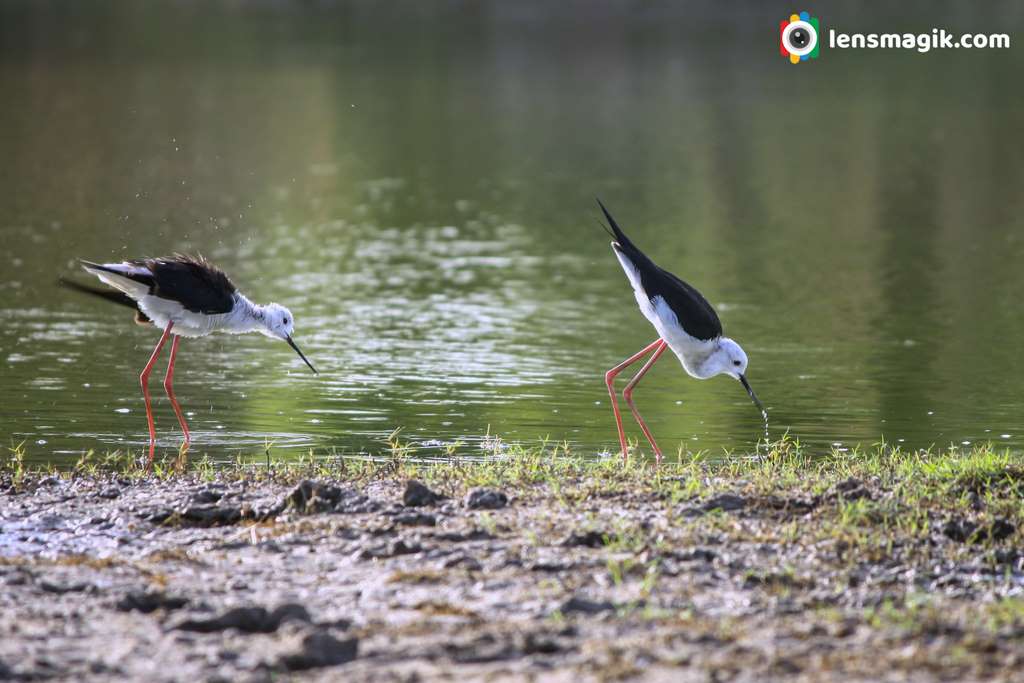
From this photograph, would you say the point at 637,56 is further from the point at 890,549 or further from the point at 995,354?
Result: the point at 890,549

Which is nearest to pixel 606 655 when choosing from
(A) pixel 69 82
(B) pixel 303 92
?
(B) pixel 303 92

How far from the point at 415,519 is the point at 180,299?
4426mm

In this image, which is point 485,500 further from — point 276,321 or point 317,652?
point 276,321

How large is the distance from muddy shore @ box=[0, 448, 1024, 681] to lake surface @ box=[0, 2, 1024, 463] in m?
2.30

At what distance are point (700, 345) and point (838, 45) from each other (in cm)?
5386

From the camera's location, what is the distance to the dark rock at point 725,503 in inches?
293

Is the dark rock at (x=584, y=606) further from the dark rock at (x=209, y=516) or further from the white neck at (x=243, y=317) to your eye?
the white neck at (x=243, y=317)

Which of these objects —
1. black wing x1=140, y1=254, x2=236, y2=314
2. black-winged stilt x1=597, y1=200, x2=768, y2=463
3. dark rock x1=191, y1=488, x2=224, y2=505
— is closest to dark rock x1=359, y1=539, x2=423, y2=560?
dark rock x1=191, y1=488, x2=224, y2=505

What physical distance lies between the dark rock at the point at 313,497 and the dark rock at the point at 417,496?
343mm

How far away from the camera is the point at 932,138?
35344mm

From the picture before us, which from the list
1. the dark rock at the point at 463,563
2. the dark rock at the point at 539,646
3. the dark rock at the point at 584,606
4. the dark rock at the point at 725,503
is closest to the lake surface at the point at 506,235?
the dark rock at the point at 725,503

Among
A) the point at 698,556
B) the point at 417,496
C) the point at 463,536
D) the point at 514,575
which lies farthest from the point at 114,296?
the point at 698,556

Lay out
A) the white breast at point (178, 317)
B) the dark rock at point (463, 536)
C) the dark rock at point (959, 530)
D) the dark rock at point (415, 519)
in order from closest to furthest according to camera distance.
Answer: the dark rock at point (463, 536)
the dark rock at point (959, 530)
the dark rock at point (415, 519)
the white breast at point (178, 317)

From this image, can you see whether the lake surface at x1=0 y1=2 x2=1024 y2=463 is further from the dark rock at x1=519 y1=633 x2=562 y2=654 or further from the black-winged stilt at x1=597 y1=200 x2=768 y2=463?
the dark rock at x1=519 y1=633 x2=562 y2=654
